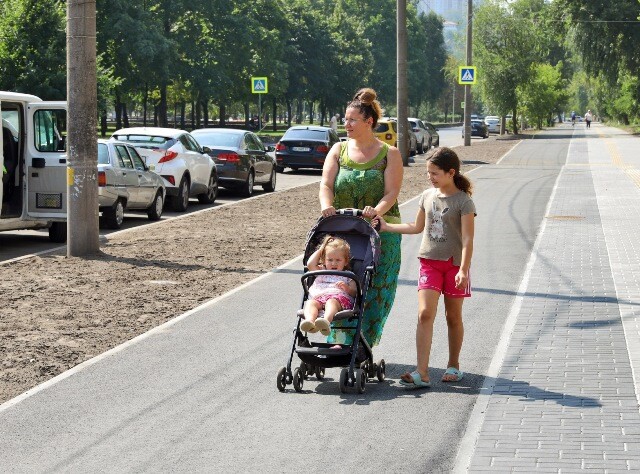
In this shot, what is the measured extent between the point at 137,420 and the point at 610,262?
862cm

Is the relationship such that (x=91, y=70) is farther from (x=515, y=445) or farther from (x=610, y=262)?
(x=515, y=445)

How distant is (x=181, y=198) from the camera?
22.4m

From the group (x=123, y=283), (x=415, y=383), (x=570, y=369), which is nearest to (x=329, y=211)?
(x=415, y=383)

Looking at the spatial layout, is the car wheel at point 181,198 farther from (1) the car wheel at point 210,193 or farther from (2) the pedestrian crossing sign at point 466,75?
(2) the pedestrian crossing sign at point 466,75

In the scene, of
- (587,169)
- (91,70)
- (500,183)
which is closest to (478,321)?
(91,70)

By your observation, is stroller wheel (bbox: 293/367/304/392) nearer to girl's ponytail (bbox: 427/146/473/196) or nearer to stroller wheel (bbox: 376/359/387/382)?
stroller wheel (bbox: 376/359/387/382)

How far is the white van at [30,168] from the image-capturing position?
16.0 metres

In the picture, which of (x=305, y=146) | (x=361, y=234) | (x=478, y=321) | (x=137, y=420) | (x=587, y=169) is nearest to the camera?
(x=137, y=420)

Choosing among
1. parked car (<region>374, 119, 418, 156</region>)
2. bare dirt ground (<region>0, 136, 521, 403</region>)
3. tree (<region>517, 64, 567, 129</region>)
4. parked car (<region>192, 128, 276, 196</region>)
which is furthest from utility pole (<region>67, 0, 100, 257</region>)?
tree (<region>517, 64, 567, 129</region>)

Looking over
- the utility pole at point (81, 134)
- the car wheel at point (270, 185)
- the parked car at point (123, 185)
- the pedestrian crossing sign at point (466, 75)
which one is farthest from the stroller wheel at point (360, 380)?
the pedestrian crossing sign at point (466, 75)

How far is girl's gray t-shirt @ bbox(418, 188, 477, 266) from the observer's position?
25.1 feet

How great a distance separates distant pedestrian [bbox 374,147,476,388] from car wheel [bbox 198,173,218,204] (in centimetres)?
1659

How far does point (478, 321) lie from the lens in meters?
10.1

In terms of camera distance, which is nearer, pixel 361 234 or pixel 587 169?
pixel 361 234
